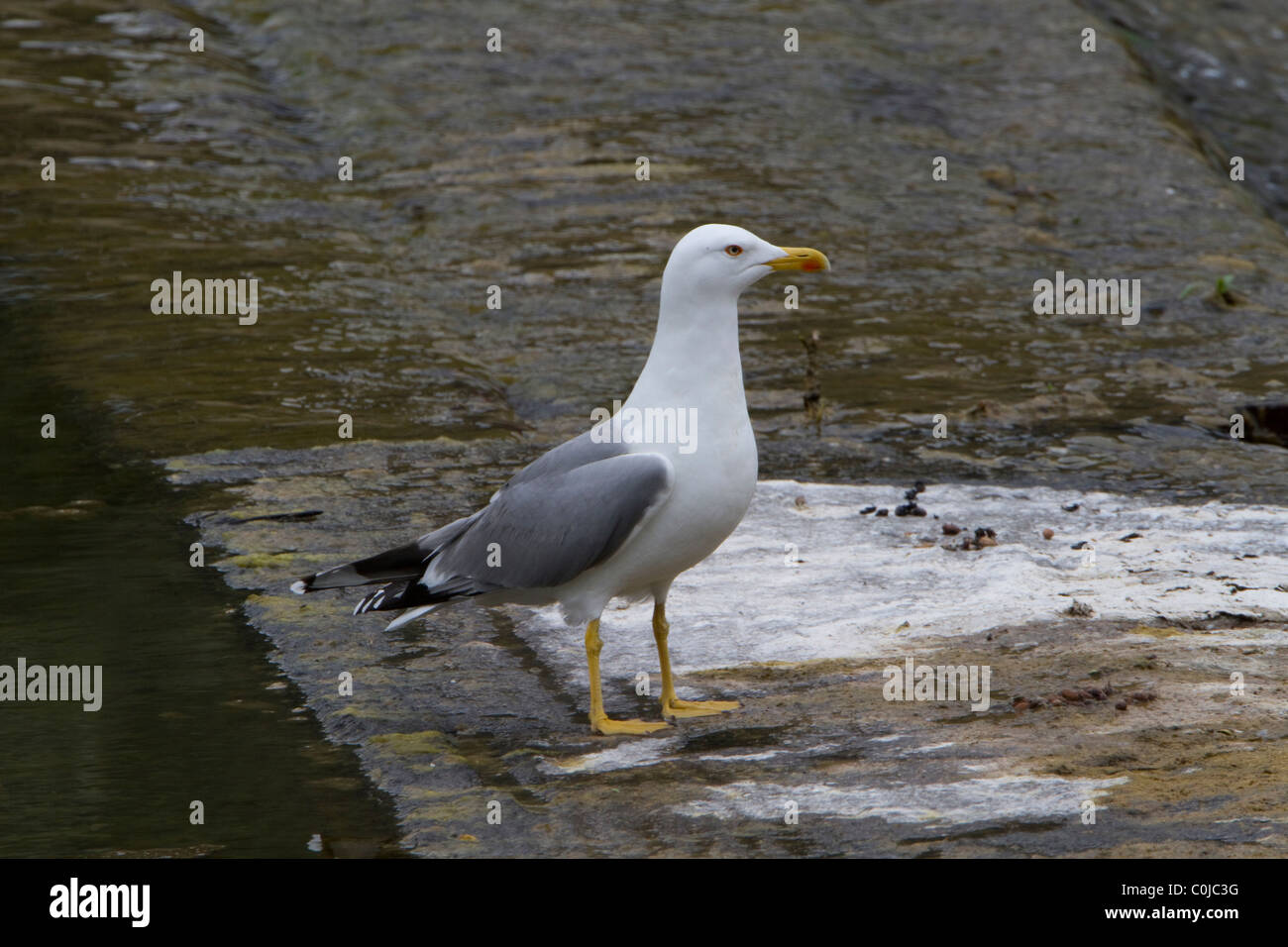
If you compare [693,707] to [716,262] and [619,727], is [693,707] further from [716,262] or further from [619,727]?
[716,262]

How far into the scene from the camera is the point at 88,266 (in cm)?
1270

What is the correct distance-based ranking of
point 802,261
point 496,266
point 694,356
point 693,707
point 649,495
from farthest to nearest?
point 496,266, point 802,261, point 693,707, point 694,356, point 649,495

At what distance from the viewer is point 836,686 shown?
5992mm


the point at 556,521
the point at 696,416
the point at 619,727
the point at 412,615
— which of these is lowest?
the point at 619,727

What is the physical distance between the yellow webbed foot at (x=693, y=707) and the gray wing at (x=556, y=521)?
23.8 inches

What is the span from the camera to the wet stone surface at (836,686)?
471cm

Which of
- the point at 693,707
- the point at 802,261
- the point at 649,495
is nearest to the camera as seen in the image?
the point at 649,495

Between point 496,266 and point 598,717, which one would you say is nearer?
point 598,717

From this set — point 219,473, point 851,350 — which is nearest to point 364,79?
point 851,350

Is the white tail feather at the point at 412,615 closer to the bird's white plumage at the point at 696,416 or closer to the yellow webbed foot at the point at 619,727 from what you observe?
the bird's white plumage at the point at 696,416

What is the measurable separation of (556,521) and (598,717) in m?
0.72

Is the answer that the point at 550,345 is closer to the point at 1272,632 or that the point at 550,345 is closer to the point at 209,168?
the point at 209,168

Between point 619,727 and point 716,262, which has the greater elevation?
point 716,262

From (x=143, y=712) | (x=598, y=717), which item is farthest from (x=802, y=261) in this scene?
(x=143, y=712)
